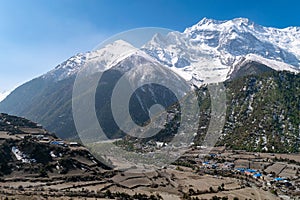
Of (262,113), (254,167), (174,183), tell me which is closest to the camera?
(174,183)

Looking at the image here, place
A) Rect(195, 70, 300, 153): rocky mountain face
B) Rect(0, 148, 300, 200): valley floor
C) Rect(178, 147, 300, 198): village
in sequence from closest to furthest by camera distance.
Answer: Rect(0, 148, 300, 200): valley floor < Rect(178, 147, 300, 198): village < Rect(195, 70, 300, 153): rocky mountain face

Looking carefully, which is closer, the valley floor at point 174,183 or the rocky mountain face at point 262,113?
the valley floor at point 174,183

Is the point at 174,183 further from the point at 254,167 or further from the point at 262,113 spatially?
the point at 262,113

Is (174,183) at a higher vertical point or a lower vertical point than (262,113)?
lower

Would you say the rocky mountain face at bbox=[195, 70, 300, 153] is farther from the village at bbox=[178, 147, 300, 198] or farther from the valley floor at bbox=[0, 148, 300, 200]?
the valley floor at bbox=[0, 148, 300, 200]

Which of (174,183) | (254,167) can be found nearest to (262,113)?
(254,167)

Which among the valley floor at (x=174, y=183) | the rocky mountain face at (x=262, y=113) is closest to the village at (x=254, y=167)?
the valley floor at (x=174, y=183)

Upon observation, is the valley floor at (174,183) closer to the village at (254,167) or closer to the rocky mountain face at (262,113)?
the village at (254,167)

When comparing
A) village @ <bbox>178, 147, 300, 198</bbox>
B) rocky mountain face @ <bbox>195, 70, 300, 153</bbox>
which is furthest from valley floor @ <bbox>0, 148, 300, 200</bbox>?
rocky mountain face @ <bbox>195, 70, 300, 153</bbox>

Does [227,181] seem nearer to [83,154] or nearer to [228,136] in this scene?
[83,154]

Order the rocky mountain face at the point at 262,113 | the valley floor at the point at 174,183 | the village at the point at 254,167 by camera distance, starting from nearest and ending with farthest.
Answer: the valley floor at the point at 174,183 → the village at the point at 254,167 → the rocky mountain face at the point at 262,113

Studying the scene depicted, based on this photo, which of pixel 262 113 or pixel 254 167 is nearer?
pixel 254 167

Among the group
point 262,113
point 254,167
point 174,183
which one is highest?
point 262,113

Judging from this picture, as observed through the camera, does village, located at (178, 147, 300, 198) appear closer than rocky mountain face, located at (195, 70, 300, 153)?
Yes
